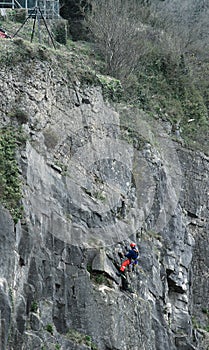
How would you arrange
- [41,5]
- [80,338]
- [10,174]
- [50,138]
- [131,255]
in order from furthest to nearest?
[41,5], [50,138], [131,255], [10,174], [80,338]

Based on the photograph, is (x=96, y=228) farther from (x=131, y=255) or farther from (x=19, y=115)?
(x=19, y=115)

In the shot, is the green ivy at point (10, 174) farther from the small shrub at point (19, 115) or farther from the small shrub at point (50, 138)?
the small shrub at point (50, 138)

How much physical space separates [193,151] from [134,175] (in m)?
5.26

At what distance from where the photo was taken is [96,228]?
2311 cm

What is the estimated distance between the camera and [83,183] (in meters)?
24.0

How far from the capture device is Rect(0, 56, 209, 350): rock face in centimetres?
1955

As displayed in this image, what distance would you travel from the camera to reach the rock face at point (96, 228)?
19.5m

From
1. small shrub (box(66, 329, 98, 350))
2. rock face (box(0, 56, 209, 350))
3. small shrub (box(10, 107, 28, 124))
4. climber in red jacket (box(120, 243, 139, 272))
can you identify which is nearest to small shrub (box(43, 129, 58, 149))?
rock face (box(0, 56, 209, 350))

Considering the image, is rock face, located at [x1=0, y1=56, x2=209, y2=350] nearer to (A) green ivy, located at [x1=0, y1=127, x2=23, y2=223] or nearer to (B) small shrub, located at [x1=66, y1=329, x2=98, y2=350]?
(B) small shrub, located at [x1=66, y1=329, x2=98, y2=350]

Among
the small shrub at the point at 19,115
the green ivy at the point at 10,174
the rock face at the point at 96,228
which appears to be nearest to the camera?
the rock face at the point at 96,228

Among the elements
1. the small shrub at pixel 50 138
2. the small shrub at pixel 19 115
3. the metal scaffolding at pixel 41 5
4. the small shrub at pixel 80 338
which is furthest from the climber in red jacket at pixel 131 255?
the metal scaffolding at pixel 41 5

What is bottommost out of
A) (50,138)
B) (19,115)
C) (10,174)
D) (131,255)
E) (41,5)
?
(131,255)

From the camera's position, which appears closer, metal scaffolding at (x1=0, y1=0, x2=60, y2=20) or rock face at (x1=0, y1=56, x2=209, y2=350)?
rock face at (x1=0, y1=56, x2=209, y2=350)

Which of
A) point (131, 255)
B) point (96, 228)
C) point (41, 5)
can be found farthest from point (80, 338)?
point (41, 5)
